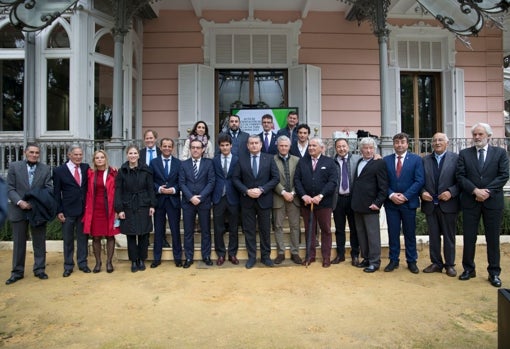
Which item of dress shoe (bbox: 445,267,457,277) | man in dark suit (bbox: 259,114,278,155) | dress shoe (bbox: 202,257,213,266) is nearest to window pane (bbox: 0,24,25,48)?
man in dark suit (bbox: 259,114,278,155)

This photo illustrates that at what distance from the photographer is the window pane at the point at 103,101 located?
23.1 ft

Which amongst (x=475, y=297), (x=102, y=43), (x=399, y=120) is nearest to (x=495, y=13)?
(x=399, y=120)

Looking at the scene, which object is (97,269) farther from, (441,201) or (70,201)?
(441,201)

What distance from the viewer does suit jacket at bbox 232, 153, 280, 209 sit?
4.71 metres

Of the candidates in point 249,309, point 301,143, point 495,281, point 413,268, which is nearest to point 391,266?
point 413,268

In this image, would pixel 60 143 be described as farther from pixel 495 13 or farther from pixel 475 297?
pixel 495 13

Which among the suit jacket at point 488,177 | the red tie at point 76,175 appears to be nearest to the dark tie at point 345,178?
the suit jacket at point 488,177

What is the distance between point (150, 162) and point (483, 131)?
3.98 meters

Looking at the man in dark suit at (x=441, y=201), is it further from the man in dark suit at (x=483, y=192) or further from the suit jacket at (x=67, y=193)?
the suit jacket at (x=67, y=193)

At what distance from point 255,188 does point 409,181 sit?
6.02 ft

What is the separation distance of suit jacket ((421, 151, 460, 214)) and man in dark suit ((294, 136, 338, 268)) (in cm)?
106

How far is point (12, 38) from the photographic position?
6832 millimetres

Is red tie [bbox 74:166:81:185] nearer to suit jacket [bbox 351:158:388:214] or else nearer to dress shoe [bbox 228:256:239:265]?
dress shoe [bbox 228:256:239:265]

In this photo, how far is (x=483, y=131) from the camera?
418 centimetres
